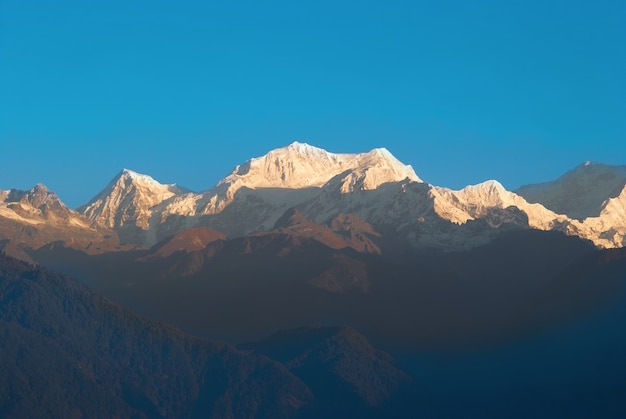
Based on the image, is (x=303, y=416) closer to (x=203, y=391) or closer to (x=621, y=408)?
(x=203, y=391)

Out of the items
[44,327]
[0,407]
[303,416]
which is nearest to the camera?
[0,407]

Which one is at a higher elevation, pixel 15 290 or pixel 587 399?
pixel 15 290

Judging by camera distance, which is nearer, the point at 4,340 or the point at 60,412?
the point at 60,412

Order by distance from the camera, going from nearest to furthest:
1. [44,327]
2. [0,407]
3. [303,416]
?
1. [0,407]
2. [303,416]
3. [44,327]

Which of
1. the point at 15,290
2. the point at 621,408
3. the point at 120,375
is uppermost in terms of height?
the point at 15,290

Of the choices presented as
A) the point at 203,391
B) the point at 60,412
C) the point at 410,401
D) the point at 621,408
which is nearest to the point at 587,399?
the point at 621,408

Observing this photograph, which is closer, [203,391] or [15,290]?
[203,391]

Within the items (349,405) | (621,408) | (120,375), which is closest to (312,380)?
(349,405)

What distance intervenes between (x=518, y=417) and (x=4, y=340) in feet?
170

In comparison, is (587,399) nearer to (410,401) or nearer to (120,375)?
(410,401)

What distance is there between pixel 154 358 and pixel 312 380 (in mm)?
16773

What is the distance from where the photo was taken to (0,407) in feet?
543

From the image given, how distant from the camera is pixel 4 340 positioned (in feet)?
591

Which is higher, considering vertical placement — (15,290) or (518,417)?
(15,290)
